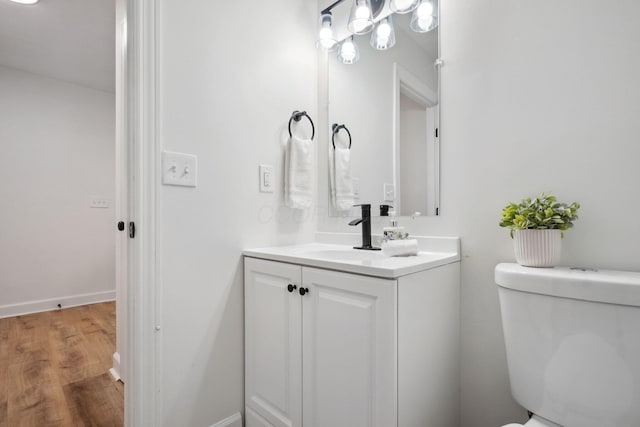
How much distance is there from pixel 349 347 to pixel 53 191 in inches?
140

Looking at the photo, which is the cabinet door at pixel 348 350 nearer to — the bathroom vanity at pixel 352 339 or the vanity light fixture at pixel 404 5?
the bathroom vanity at pixel 352 339

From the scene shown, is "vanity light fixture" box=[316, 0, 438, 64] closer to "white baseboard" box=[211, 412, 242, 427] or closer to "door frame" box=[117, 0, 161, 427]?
"door frame" box=[117, 0, 161, 427]

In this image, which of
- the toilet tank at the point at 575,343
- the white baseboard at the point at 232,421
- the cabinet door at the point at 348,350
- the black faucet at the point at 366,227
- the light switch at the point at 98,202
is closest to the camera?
the toilet tank at the point at 575,343

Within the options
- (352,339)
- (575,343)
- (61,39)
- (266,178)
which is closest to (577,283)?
(575,343)

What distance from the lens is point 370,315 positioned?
0.85 m

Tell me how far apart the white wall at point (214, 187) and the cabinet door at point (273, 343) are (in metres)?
0.07

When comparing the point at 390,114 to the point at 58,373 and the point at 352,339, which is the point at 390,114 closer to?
the point at 352,339

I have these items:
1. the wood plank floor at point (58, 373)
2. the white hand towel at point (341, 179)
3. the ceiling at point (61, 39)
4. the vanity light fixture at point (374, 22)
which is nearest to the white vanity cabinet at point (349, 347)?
the white hand towel at point (341, 179)

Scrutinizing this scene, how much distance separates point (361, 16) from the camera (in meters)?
1.41

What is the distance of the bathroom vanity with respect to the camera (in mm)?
821

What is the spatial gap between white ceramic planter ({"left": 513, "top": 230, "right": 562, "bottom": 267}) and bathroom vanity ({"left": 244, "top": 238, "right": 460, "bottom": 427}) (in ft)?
0.80

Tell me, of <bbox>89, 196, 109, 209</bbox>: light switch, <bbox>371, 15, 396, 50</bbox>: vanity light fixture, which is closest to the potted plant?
<bbox>371, 15, 396, 50</bbox>: vanity light fixture

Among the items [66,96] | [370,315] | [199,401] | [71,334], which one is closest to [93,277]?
[71,334]

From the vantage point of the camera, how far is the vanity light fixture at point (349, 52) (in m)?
1.54
